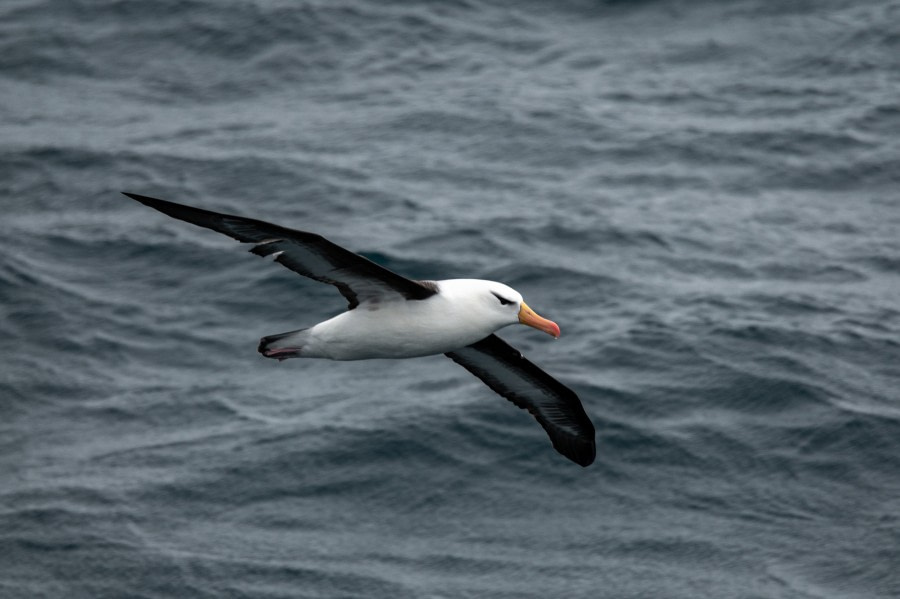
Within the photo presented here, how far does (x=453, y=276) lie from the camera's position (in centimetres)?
1900

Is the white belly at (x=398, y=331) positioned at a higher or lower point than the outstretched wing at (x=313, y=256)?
lower

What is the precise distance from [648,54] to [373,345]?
670 inches

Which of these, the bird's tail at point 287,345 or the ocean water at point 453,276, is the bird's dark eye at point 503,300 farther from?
the ocean water at point 453,276

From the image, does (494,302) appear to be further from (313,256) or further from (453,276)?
(453,276)

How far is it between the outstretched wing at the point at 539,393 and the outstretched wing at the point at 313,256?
1.95 meters

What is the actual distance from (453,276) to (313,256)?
9124 mm

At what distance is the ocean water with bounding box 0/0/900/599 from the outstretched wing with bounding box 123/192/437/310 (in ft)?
19.1

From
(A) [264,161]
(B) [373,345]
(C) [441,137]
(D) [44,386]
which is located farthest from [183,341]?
(B) [373,345]

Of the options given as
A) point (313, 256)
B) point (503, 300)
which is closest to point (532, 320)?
point (503, 300)

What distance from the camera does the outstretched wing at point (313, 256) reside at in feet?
30.0

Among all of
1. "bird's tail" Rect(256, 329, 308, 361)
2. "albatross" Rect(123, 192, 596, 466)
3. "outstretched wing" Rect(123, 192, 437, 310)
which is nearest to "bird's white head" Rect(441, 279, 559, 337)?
"albatross" Rect(123, 192, 596, 466)

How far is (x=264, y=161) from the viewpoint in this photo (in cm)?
2283

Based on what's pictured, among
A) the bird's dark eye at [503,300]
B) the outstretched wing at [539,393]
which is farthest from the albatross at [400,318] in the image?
the outstretched wing at [539,393]

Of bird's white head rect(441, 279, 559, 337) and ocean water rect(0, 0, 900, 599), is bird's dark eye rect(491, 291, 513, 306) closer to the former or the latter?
bird's white head rect(441, 279, 559, 337)
